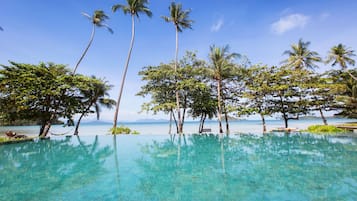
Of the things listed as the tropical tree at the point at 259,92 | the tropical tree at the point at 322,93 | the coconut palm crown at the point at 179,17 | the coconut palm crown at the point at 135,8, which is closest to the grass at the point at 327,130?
the tropical tree at the point at 322,93

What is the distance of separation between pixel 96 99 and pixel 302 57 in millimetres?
22560

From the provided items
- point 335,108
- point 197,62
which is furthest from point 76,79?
point 335,108

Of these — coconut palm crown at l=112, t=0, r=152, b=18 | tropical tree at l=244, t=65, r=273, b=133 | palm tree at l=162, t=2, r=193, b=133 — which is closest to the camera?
coconut palm crown at l=112, t=0, r=152, b=18

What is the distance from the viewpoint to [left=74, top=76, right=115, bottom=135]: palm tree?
712 inches

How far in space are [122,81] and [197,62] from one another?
7.49 m

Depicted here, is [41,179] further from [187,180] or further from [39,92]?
[39,92]

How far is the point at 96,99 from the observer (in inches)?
754

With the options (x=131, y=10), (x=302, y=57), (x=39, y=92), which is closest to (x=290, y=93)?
(x=302, y=57)

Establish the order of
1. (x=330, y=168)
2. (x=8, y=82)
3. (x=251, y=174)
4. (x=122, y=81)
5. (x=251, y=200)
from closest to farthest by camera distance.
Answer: (x=251, y=200)
(x=251, y=174)
(x=330, y=168)
(x=8, y=82)
(x=122, y=81)

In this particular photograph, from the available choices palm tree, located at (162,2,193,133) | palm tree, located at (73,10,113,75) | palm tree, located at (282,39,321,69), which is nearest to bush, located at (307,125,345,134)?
palm tree, located at (282,39,321,69)

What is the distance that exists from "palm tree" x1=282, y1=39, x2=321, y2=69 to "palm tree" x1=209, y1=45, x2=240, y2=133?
23.7ft

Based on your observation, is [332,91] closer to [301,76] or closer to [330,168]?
[301,76]

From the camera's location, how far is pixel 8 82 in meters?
12.9

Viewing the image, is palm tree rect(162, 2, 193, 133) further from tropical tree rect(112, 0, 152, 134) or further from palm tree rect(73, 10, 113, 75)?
palm tree rect(73, 10, 113, 75)
